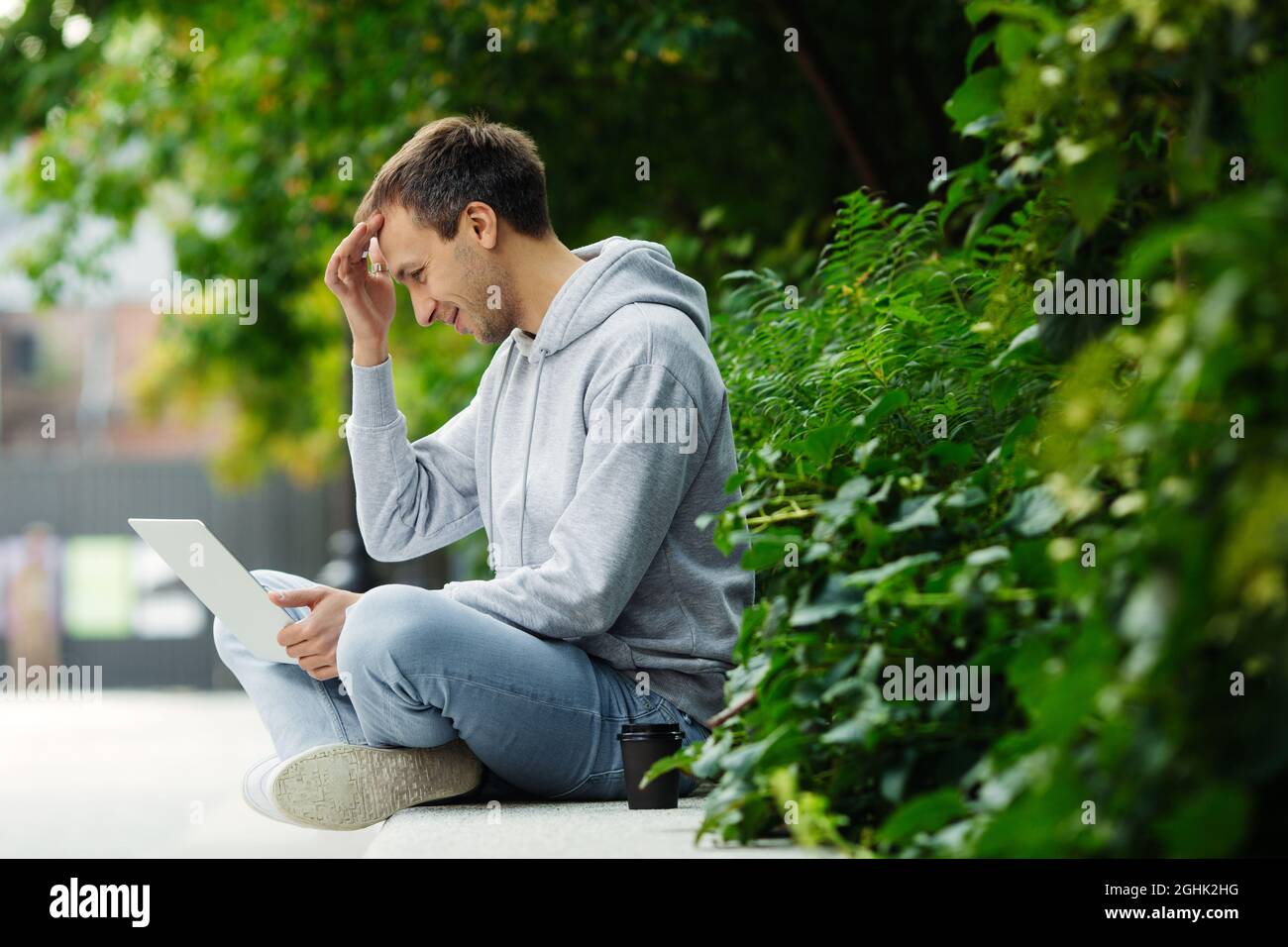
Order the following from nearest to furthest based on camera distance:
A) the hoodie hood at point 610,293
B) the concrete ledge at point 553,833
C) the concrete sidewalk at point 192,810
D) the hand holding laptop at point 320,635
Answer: the concrete ledge at point 553,833 < the concrete sidewalk at point 192,810 < the hand holding laptop at point 320,635 < the hoodie hood at point 610,293

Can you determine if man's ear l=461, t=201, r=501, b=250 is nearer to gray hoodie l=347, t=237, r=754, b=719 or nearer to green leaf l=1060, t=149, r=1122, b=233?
gray hoodie l=347, t=237, r=754, b=719

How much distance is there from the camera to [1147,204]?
2.53m

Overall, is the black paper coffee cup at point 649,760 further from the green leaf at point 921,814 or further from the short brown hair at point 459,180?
the short brown hair at point 459,180

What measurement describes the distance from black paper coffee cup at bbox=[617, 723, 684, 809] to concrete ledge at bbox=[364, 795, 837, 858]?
1.2 inches

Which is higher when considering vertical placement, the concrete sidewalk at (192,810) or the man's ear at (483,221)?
the man's ear at (483,221)

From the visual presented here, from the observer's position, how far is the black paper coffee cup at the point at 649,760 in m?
3.12

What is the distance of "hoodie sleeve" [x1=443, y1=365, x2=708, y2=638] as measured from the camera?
123 inches

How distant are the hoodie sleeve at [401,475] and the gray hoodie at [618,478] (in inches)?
10.2

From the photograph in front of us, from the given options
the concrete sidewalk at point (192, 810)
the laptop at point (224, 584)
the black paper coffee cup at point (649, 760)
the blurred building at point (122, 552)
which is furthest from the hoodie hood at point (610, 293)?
the blurred building at point (122, 552)

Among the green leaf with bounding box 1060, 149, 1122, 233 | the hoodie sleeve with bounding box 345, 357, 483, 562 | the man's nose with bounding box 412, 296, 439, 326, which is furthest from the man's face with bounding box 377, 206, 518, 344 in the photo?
the green leaf with bounding box 1060, 149, 1122, 233

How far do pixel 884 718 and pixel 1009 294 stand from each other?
102 cm

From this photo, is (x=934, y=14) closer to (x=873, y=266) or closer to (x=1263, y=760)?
(x=873, y=266)

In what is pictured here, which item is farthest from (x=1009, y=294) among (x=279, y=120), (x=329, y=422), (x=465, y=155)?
(x=329, y=422)
